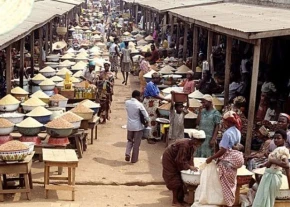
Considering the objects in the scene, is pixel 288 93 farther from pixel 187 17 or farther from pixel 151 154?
pixel 187 17

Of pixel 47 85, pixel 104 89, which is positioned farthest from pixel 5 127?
pixel 104 89

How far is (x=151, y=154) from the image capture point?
10.9 metres

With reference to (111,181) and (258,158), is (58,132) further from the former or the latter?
(258,158)

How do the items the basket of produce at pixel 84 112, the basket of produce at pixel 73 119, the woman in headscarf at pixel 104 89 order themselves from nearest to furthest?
1. the basket of produce at pixel 73 119
2. the basket of produce at pixel 84 112
3. the woman in headscarf at pixel 104 89

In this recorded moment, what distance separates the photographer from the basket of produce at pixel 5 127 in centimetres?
921

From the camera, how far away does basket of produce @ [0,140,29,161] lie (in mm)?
7662

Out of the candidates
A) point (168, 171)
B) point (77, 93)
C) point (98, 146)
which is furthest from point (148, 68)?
point (168, 171)

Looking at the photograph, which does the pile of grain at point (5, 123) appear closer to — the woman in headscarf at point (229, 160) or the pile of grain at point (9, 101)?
the pile of grain at point (9, 101)

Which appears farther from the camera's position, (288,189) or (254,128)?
(254,128)

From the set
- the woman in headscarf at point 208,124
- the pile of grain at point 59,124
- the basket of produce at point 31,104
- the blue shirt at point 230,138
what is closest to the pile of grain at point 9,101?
the basket of produce at point 31,104

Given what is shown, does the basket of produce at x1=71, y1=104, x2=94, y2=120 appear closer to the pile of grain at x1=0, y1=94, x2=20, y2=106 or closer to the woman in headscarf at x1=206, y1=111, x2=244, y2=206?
the pile of grain at x1=0, y1=94, x2=20, y2=106

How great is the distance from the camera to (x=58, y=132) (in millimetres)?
9352

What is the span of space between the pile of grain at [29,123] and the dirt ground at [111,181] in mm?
752

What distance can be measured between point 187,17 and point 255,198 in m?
Result: 8.51
